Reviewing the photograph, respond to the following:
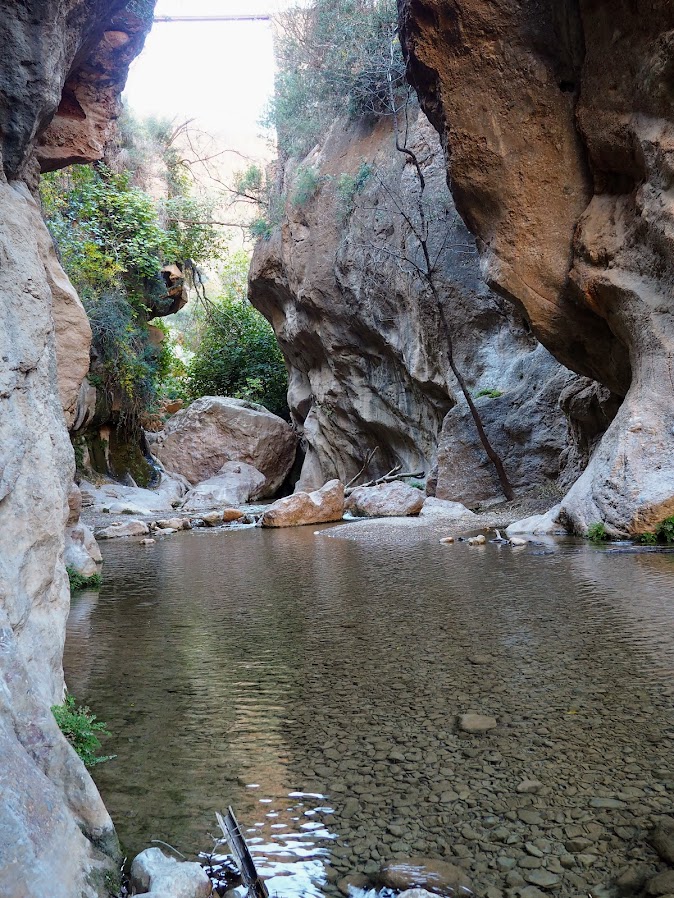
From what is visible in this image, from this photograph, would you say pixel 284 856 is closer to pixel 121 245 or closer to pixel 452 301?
pixel 452 301

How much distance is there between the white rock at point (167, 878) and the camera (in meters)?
1.50

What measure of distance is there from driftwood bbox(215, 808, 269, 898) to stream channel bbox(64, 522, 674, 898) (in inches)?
2.5

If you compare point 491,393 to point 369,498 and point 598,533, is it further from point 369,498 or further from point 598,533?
point 598,533

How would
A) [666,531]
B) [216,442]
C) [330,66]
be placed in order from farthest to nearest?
1. [216,442]
2. [330,66]
3. [666,531]

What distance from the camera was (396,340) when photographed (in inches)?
620

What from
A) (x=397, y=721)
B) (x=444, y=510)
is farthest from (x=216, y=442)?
(x=397, y=721)

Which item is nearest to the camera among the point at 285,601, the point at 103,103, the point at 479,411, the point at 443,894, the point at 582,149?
the point at 443,894

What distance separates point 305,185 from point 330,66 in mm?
2767

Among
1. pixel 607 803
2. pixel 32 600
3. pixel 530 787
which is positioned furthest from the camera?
pixel 32 600

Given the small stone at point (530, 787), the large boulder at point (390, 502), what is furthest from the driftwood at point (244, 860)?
the large boulder at point (390, 502)

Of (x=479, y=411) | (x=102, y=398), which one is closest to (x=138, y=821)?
(x=479, y=411)

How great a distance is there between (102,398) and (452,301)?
346 inches

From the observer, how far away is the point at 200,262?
854 inches

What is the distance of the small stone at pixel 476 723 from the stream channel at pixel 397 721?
4 cm
